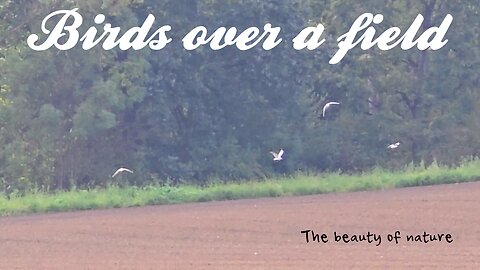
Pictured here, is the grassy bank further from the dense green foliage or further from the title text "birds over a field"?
the title text "birds over a field"

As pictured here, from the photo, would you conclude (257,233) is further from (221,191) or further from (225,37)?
(225,37)

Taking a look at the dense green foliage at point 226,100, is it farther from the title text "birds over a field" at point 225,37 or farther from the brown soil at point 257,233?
the brown soil at point 257,233

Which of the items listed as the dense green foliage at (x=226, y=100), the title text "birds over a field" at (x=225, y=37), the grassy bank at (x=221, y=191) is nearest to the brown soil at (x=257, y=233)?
the grassy bank at (x=221, y=191)

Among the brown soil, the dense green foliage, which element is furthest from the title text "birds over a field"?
the brown soil

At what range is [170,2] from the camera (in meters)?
37.1

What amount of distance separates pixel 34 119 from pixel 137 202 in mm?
10246

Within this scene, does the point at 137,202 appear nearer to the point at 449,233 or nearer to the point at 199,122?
the point at 449,233

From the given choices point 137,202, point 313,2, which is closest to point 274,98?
point 313,2

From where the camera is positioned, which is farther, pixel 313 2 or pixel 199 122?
pixel 313 2

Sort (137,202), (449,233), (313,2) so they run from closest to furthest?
(449,233), (137,202), (313,2)

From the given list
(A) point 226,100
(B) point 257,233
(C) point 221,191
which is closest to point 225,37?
(A) point 226,100

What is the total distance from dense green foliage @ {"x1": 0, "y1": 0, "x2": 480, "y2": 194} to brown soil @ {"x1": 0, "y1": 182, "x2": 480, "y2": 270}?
9964 millimetres

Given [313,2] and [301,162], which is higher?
[313,2]

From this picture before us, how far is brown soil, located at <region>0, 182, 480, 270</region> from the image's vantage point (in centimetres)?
1669
